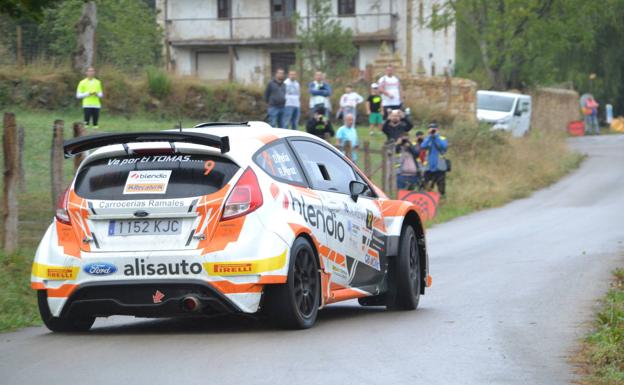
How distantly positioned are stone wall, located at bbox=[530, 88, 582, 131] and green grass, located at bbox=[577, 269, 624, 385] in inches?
1786

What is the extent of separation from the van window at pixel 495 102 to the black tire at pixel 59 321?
3708cm

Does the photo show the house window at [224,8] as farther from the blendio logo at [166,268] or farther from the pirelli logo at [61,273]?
the blendio logo at [166,268]

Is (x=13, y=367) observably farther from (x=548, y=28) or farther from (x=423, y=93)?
(x=548, y=28)

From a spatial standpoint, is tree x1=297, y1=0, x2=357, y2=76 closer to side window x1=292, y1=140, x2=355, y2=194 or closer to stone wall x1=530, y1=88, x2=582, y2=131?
stone wall x1=530, y1=88, x2=582, y2=131

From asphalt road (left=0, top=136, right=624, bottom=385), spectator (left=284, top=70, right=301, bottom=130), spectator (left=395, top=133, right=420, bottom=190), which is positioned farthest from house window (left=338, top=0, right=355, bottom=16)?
asphalt road (left=0, top=136, right=624, bottom=385)

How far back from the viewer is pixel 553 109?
6025 cm

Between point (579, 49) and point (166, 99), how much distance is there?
3695 cm

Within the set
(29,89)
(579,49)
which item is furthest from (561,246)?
(579,49)

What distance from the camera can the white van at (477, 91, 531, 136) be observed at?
4425 cm

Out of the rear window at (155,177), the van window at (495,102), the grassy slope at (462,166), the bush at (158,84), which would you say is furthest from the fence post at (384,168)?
the van window at (495,102)

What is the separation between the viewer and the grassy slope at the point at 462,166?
50.9ft

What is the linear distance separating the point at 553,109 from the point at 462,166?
27869 mm

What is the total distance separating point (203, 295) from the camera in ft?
29.1

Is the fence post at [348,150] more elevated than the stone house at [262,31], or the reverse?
the stone house at [262,31]
